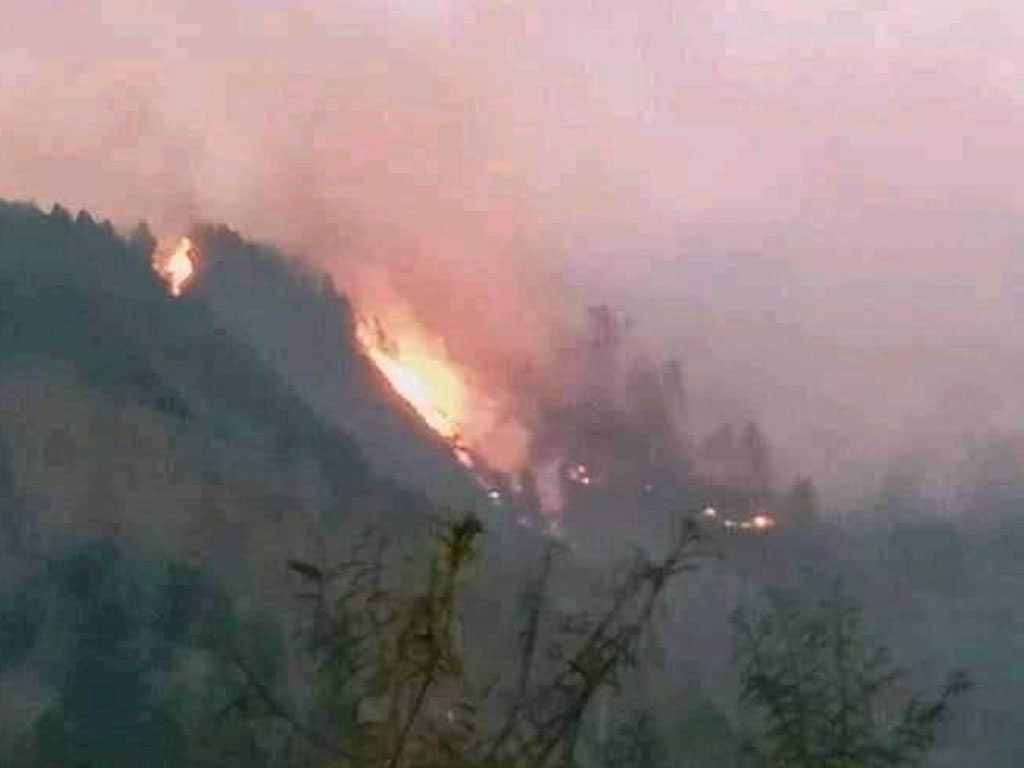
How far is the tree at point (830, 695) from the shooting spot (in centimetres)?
2970

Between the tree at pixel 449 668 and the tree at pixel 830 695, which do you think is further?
the tree at pixel 830 695

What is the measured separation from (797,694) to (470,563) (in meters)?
8.05

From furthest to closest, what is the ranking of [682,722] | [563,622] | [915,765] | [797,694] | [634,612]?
[682,722] < [915,765] < [797,694] < [563,622] < [634,612]

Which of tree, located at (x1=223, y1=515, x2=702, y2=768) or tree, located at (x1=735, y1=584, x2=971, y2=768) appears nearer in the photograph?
tree, located at (x1=223, y1=515, x2=702, y2=768)

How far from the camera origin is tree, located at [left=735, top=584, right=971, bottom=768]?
1169 inches

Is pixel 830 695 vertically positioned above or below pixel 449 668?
above

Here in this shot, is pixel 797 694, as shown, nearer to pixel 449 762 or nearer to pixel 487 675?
pixel 487 675

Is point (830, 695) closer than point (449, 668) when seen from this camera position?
No

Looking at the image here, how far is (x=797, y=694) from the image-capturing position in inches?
1192

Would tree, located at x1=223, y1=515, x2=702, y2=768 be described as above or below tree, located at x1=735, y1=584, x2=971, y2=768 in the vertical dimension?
below

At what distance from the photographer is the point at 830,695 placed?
1267 inches

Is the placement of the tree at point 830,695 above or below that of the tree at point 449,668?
above

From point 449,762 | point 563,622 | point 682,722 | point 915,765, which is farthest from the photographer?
point 682,722

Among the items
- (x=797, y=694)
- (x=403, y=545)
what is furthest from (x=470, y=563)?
(x=403, y=545)
